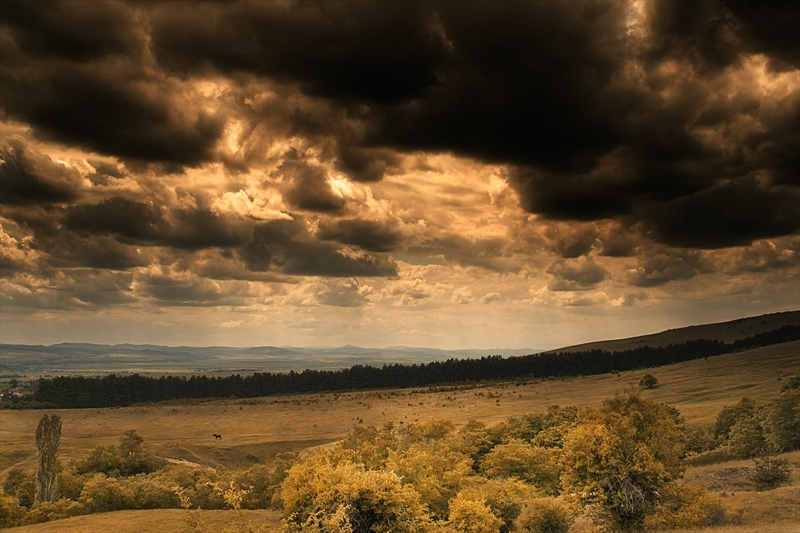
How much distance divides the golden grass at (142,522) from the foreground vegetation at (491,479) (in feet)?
6.81

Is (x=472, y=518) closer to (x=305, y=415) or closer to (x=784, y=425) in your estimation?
→ (x=784, y=425)

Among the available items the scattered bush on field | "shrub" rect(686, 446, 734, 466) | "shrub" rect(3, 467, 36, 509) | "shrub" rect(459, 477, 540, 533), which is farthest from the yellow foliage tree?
the scattered bush on field

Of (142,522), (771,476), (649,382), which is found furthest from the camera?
(649,382)

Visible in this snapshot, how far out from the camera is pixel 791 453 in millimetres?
68812

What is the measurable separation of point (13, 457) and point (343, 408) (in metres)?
94.3

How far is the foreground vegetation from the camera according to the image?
109 ft

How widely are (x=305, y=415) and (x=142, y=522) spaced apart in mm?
110548

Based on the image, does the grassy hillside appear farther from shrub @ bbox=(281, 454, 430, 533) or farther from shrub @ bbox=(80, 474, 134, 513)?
shrub @ bbox=(281, 454, 430, 533)

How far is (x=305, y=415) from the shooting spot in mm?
171000

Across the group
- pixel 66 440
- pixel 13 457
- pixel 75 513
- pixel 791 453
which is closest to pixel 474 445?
pixel 791 453

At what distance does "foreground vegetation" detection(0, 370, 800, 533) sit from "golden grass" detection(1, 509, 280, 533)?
6.81 feet

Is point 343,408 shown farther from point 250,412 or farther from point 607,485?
point 607,485

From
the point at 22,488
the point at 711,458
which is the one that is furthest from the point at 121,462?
the point at 711,458

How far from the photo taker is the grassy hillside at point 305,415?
125 meters
